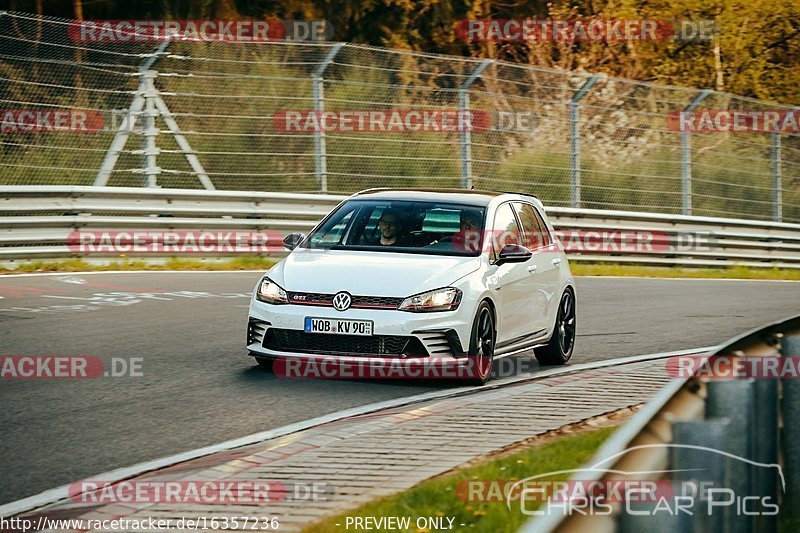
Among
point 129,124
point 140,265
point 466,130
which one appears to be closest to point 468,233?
point 140,265

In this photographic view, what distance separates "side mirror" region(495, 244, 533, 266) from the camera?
417 inches

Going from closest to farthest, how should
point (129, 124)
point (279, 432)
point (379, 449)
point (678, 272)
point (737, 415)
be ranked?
1. point (737, 415)
2. point (379, 449)
3. point (279, 432)
4. point (129, 124)
5. point (678, 272)

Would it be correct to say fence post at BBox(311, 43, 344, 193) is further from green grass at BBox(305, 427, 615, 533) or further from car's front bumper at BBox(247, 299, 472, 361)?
green grass at BBox(305, 427, 615, 533)

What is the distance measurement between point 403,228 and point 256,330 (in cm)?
166

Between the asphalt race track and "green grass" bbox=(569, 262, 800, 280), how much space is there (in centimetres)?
389

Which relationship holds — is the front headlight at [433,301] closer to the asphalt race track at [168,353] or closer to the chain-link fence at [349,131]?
the asphalt race track at [168,353]

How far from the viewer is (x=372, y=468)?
679 cm

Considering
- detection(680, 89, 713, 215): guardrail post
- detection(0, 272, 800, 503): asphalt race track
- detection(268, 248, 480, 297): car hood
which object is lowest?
detection(0, 272, 800, 503): asphalt race track

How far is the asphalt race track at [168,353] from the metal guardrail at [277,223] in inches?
50.5

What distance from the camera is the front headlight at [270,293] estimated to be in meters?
10.0

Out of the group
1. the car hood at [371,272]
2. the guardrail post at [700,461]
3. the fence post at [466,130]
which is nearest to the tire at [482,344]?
the car hood at [371,272]

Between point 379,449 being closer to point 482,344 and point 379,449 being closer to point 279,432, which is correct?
point 279,432

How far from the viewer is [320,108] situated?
2161 cm

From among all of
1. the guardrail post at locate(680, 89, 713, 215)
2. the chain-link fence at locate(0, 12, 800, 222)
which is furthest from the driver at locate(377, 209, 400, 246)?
the guardrail post at locate(680, 89, 713, 215)
